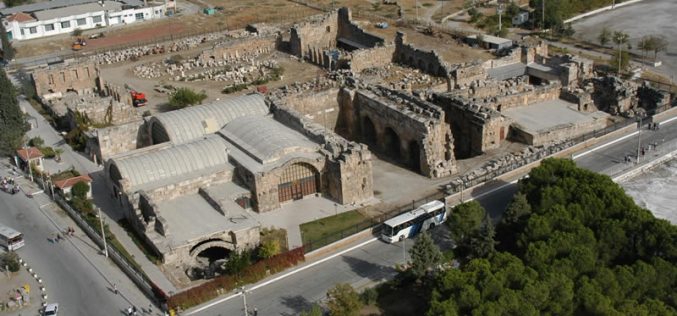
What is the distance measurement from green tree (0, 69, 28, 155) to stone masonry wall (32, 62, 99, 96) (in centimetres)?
1564

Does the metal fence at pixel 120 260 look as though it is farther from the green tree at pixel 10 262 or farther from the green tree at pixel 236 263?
the green tree at pixel 10 262

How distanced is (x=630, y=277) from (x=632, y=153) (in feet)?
94.0

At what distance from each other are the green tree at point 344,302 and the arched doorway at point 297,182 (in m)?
18.4

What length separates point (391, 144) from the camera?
248 ft

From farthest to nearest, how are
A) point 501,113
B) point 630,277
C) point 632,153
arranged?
point 501,113 < point 632,153 < point 630,277

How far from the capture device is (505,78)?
93438 millimetres

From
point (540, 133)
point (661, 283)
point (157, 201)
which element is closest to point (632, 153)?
point (540, 133)

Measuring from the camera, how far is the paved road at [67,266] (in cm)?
5200

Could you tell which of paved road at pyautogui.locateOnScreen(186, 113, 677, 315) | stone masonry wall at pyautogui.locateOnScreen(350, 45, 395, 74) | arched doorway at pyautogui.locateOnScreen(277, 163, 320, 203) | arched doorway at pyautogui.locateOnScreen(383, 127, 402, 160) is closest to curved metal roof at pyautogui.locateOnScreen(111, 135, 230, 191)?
arched doorway at pyautogui.locateOnScreen(277, 163, 320, 203)

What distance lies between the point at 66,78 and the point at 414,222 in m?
58.2

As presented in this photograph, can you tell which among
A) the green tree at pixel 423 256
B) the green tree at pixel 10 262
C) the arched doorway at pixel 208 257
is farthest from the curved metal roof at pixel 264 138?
the green tree at pixel 10 262

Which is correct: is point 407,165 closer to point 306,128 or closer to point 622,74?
point 306,128

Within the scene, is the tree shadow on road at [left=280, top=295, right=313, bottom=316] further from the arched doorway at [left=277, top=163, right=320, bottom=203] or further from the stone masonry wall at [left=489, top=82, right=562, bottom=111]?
the stone masonry wall at [left=489, top=82, right=562, bottom=111]

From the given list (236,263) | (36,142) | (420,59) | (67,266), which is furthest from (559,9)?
(67,266)
